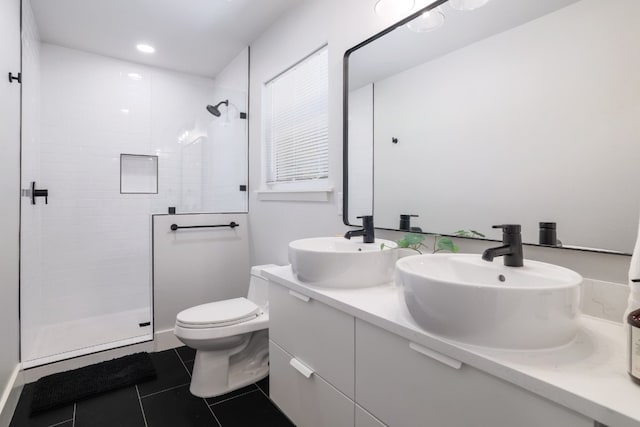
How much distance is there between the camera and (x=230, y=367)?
1.98m

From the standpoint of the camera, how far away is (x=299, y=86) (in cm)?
224

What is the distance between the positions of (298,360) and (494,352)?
0.85 m

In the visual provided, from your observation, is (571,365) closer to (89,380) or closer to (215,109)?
(89,380)

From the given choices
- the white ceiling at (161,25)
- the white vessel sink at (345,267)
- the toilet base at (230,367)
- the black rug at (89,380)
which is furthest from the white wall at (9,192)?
the white vessel sink at (345,267)

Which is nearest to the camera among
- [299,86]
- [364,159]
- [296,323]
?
Result: [296,323]

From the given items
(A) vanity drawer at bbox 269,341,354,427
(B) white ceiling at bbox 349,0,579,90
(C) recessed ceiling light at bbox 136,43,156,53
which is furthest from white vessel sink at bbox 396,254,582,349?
(C) recessed ceiling light at bbox 136,43,156,53

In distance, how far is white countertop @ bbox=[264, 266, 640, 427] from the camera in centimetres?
58

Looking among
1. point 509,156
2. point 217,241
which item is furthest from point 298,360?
point 217,241

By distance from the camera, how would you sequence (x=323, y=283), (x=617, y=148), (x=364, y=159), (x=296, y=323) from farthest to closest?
(x=364, y=159)
(x=296, y=323)
(x=323, y=283)
(x=617, y=148)

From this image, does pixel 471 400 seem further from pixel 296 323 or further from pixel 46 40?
pixel 46 40

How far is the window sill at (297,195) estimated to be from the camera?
6.51ft

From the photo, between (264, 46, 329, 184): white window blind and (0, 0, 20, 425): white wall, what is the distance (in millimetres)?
1482

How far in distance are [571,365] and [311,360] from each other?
0.87 meters

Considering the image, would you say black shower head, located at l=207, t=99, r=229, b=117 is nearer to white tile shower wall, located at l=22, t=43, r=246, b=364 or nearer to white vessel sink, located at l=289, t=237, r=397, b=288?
white tile shower wall, located at l=22, t=43, r=246, b=364
